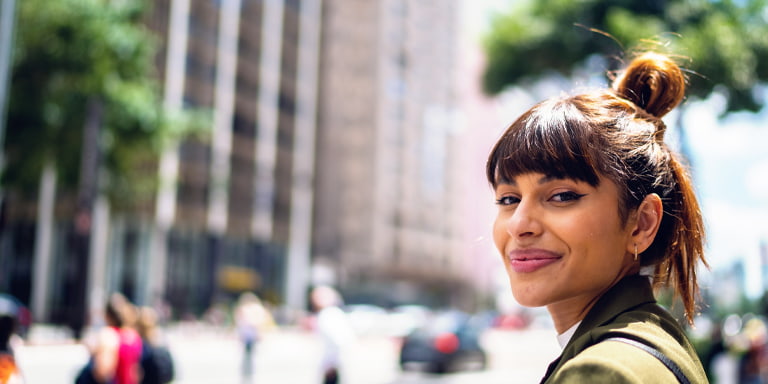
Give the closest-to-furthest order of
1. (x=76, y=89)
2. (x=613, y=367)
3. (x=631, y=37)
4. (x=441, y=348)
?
1. (x=613, y=367)
2. (x=631, y=37)
3. (x=441, y=348)
4. (x=76, y=89)

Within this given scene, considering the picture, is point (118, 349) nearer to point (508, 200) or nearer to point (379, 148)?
point (508, 200)

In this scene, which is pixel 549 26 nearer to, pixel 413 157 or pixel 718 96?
pixel 718 96

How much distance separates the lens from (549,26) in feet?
40.0

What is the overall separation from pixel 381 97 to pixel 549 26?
171 feet

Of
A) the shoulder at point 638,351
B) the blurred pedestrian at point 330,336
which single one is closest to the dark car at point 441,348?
the blurred pedestrian at point 330,336

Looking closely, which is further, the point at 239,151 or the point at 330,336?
the point at 239,151

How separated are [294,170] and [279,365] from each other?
32641 mm

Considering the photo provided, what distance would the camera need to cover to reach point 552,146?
4.35ft

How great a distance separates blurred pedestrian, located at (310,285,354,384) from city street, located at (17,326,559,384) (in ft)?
7.71

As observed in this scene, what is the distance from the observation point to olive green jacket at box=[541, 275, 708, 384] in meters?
1.02

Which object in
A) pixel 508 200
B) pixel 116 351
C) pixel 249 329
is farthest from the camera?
pixel 249 329

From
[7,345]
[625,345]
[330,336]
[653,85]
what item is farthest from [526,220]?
[330,336]

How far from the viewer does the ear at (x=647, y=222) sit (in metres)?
1.37

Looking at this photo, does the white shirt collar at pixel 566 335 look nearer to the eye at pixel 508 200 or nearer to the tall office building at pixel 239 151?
the eye at pixel 508 200
